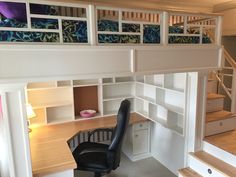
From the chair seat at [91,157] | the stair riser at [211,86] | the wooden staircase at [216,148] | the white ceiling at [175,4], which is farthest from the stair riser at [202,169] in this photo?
the white ceiling at [175,4]

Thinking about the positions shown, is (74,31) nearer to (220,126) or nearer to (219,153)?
(219,153)

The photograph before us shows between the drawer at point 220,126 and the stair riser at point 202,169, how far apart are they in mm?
420

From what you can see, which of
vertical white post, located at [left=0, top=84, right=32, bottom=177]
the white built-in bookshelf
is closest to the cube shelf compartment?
the white built-in bookshelf

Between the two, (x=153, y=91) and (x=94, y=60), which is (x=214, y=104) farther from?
(x=94, y=60)

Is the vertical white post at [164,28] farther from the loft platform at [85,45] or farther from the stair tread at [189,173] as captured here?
the stair tread at [189,173]

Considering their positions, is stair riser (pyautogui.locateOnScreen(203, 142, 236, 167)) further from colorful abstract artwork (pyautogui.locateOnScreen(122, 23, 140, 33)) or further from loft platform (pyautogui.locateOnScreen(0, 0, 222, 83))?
colorful abstract artwork (pyautogui.locateOnScreen(122, 23, 140, 33))

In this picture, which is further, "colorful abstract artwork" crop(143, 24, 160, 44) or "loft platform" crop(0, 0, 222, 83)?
"colorful abstract artwork" crop(143, 24, 160, 44)

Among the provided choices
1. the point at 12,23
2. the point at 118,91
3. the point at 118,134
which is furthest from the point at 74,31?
the point at 118,91

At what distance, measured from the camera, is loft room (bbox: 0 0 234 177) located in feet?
4.86

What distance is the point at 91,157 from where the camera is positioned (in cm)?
245

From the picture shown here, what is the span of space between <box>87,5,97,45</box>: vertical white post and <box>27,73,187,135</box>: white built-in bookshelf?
5.10 ft

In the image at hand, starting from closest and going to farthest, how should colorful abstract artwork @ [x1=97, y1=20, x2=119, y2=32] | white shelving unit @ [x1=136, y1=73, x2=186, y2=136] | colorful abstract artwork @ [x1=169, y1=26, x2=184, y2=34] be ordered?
1. colorful abstract artwork @ [x1=97, y1=20, x2=119, y2=32]
2. colorful abstract artwork @ [x1=169, y1=26, x2=184, y2=34]
3. white shelving unit @ [x1=136, y1=73, x2=186, y2=136]

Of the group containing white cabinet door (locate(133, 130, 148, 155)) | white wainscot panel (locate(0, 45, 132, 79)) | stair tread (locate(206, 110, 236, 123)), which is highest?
white wainscot panel (locate(0, 45, 132, 79))

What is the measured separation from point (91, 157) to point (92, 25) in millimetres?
1577
